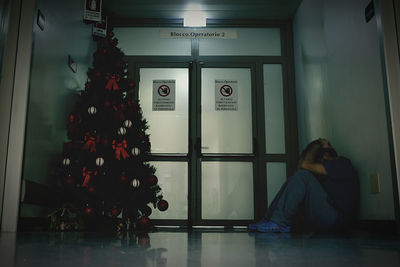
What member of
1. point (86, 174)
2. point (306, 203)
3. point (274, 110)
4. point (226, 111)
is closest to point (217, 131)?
point (226, 111)

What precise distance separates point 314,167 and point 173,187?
1901mm

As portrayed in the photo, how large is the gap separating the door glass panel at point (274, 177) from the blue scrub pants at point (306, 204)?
1417mm

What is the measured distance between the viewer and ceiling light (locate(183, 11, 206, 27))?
4742 mm

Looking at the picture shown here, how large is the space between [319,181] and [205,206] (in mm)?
1696

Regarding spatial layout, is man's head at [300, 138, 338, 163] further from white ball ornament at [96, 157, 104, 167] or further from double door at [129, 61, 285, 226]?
white ball ornament at [96, 157, 104, 167]

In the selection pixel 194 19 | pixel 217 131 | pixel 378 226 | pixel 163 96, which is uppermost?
pixel 194 19

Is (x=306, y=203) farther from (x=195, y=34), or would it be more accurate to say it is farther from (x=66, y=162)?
(x=195, y=34)

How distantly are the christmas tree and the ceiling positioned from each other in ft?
4.92

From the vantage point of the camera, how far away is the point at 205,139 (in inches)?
191

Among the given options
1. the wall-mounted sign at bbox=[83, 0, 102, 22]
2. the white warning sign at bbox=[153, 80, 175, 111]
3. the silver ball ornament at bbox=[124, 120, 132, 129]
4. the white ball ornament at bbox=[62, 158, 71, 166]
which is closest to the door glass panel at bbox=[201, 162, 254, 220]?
the white warning sign at bbox=[153, 80, 175, 111]

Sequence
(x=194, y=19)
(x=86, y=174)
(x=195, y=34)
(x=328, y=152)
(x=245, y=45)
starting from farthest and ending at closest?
(x=245, y=45)
(x=194, y=19)
(x=195, y=34)
(x=328, y=152)
(x=86, y=174)

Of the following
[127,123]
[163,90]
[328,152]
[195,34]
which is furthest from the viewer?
[163,90]

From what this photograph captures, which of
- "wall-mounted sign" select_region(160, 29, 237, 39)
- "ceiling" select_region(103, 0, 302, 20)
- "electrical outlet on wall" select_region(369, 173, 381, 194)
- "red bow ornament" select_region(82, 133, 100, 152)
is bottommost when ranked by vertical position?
"electrical outlet on wall" select_region(369, 173, 381, 194)

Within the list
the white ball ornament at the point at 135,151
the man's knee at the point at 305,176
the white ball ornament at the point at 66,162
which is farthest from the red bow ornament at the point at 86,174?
the man's knee at the point at 305,176
